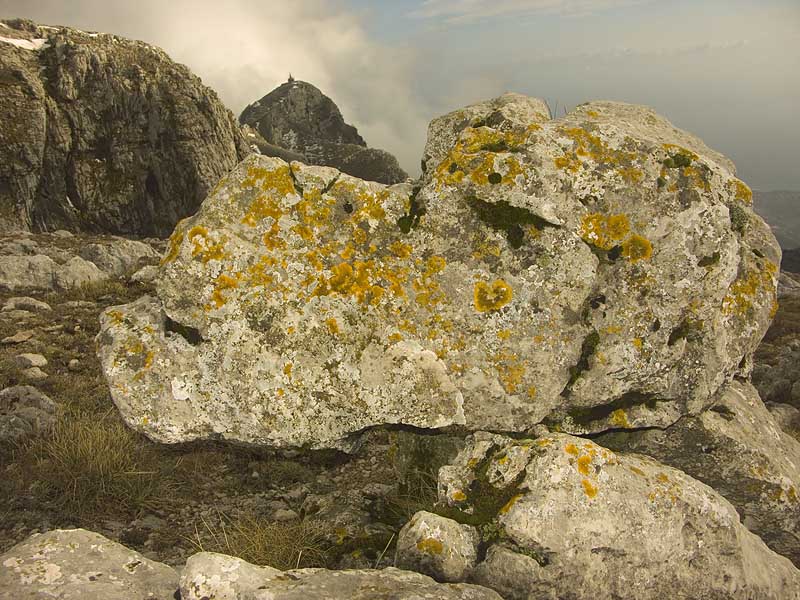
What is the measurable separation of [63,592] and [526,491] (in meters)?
3.20

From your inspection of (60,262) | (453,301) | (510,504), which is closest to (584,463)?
(510,504)

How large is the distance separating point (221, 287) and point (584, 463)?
3.72 m

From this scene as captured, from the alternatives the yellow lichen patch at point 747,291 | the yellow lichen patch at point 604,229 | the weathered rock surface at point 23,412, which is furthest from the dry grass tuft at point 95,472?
the yellow lichen patch at point 747,291

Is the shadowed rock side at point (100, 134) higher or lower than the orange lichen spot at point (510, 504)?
higher

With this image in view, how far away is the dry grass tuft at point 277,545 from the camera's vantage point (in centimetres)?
490

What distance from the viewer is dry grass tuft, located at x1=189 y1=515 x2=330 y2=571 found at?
4.90m

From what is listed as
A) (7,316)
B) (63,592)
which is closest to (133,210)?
(7,316)

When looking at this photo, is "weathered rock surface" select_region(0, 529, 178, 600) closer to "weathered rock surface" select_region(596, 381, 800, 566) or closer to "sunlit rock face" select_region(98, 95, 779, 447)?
"sunlit rock face" select_region(98, 95, 779, 447)

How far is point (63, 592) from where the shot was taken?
3281mm

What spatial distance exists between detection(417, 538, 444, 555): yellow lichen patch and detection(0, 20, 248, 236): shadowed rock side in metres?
33.8

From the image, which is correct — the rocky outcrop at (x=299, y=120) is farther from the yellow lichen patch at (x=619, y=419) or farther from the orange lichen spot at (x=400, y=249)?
the yellow lichen patch at (x=619, y=419)

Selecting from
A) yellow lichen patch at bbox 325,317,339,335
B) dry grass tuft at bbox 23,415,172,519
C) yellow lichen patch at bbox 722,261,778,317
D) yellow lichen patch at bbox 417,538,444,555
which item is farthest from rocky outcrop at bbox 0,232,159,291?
yellow lichen patch at bbox 722,261,778,317

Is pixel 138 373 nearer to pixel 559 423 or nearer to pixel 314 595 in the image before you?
pixel 314 595

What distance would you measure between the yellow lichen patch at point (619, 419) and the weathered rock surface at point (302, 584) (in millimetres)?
2859
